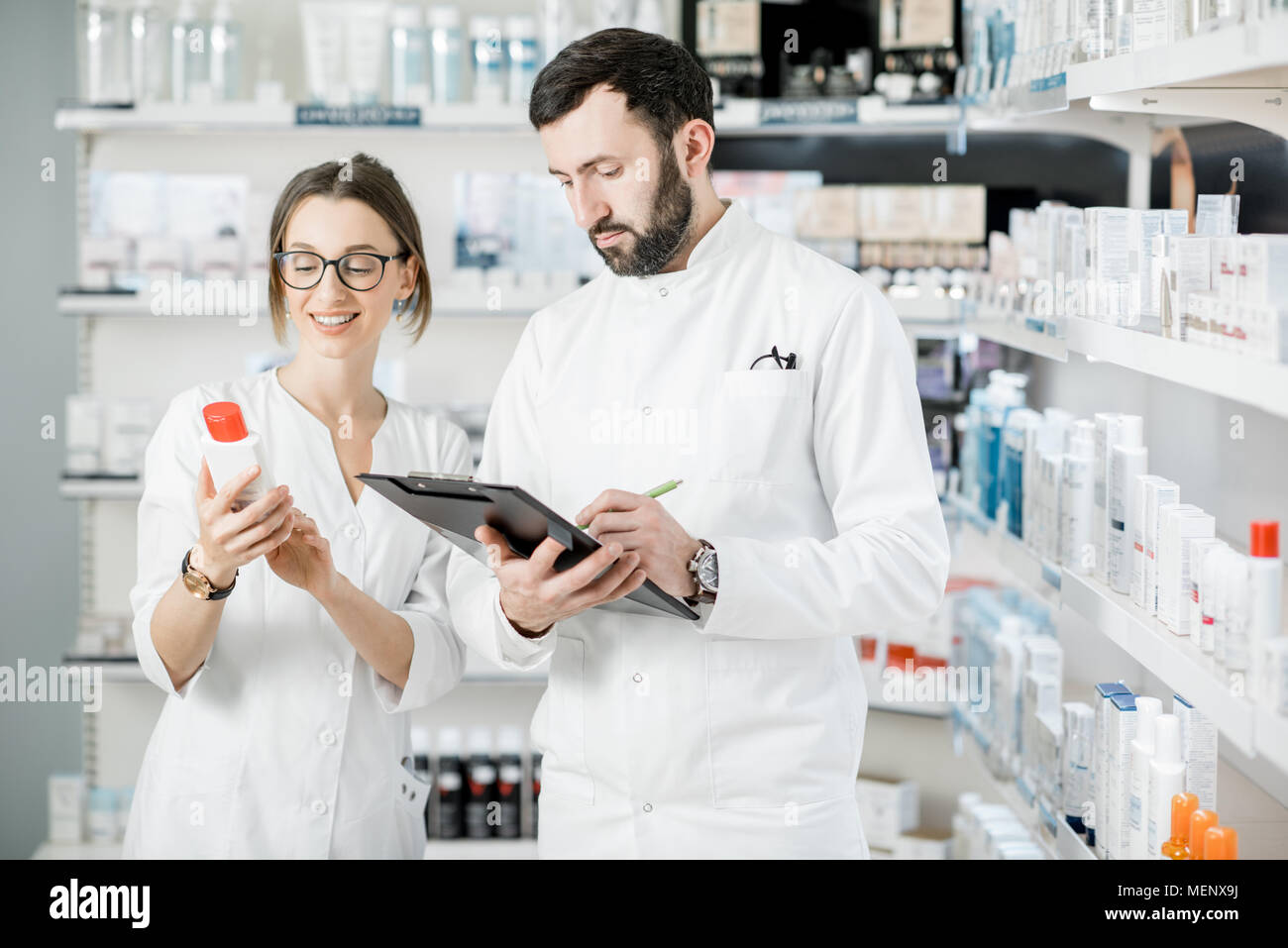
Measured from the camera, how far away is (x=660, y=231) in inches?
69.4

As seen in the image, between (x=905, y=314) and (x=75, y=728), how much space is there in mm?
2855

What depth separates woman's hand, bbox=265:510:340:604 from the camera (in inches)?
65.4

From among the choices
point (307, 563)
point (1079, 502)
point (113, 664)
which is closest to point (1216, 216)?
point (1079, 502)

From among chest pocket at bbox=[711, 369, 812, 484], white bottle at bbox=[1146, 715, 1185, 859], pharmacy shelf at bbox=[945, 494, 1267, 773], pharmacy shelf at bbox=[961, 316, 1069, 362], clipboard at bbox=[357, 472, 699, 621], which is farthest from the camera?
pharmacy shelf at bbox=[961, 316, 1069, 362]

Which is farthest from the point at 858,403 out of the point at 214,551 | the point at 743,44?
the point at 743,44

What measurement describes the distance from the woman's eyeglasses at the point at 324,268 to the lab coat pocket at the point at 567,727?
2.00 ft

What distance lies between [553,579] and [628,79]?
71 cm

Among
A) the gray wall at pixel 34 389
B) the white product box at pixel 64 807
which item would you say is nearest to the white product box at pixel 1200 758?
the white product box at pixel 64 807

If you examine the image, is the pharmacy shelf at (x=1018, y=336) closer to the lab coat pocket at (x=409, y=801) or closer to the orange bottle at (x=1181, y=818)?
the orange bottle at (x=1181, y=818)

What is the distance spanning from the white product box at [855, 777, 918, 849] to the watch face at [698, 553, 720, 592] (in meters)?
2.29

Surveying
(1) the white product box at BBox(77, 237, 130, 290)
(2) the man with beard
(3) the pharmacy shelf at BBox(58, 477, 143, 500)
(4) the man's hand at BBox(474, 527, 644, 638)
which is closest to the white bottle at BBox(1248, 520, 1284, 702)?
(2) the man with beard

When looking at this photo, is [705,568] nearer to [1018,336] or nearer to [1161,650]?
[1161,650]

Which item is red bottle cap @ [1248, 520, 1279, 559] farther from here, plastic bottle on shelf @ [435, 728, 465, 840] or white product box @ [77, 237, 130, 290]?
white product box @ [77, 237, 130, 290]
